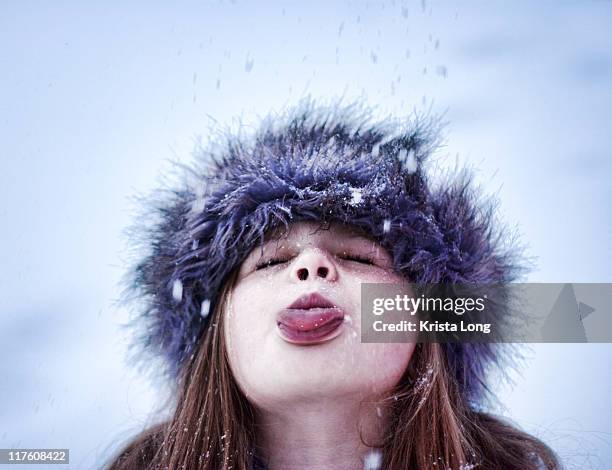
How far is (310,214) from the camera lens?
1.60 metres

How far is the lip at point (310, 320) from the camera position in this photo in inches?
58.0

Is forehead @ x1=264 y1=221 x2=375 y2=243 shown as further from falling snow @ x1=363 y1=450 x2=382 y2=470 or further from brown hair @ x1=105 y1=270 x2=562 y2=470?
falling snow @ x1=363 y1=450 x2=382 y2=470

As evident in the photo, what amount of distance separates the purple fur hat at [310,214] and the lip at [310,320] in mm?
220

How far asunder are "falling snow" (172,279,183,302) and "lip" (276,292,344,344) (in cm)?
36

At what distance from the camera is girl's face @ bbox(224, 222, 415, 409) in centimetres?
148

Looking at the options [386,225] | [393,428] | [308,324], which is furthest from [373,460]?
[386,225]

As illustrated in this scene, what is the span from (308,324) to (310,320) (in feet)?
0.03

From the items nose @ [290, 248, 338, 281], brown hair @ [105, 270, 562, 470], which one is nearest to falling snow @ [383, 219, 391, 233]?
nose @ [290, 248, 338, 281]

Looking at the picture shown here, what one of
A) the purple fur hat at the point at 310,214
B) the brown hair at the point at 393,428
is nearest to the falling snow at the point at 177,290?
the purple fur hat at the point at 310,214

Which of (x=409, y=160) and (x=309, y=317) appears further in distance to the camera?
(x=409, y=160)

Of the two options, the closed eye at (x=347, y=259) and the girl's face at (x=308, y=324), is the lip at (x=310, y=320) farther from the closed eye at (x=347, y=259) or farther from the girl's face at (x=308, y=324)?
the closed eye at (x=347, y=259)

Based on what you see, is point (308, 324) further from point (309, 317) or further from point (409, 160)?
point (409, 160)

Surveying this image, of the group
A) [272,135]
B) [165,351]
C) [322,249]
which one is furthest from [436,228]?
[165,351]

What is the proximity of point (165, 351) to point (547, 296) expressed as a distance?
1.09m
